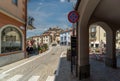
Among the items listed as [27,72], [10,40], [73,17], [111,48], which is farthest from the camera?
[10,40]

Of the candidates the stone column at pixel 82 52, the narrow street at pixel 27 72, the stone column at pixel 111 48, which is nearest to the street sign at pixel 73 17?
the stone column at pixel 82 52

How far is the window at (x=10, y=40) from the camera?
1239 centimetres

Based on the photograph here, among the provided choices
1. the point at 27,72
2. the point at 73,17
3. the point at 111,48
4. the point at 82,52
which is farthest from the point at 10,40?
the point at 111,48

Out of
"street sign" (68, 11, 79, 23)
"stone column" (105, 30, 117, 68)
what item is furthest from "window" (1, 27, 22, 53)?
"stone column" (105, 30, 117, 68)

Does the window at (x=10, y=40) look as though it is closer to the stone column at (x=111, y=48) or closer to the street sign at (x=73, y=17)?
the street sign at (x=73, y=17)

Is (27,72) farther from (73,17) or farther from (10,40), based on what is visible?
(10,40)

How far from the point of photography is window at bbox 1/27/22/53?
40.7ft

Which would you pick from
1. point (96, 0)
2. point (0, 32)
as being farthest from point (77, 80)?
point (0, 32)

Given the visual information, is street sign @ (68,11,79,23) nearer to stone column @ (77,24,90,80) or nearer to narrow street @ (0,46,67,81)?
stone column @ (77,24,90,80)

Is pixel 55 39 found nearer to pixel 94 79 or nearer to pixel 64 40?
pixel 64 40

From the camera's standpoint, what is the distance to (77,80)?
23.7 ft

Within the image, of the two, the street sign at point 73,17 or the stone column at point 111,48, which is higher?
the street sign at point 73,17

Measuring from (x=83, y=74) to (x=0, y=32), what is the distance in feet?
24.4

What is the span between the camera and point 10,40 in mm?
13883
